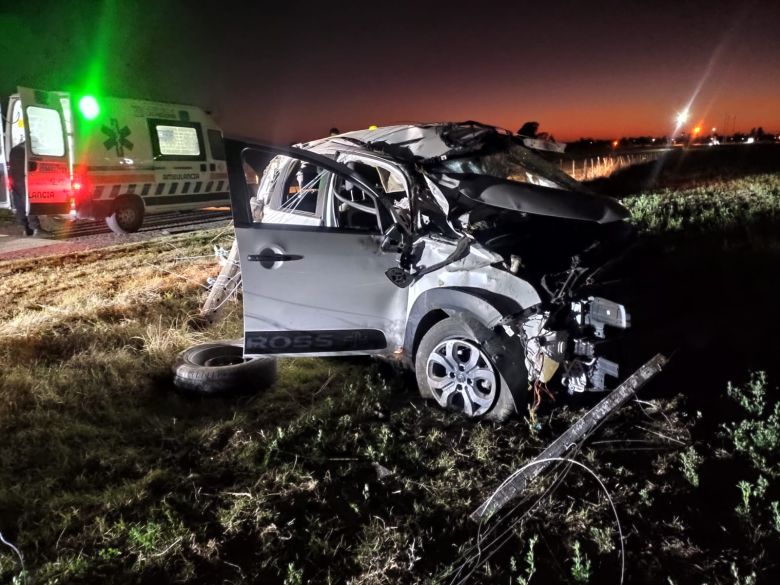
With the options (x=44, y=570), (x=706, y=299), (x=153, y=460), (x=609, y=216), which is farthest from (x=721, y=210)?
(x=44, y=570)

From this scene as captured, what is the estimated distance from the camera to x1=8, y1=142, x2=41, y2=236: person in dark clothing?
28.1ft

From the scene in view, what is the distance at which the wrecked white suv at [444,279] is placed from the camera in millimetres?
3244

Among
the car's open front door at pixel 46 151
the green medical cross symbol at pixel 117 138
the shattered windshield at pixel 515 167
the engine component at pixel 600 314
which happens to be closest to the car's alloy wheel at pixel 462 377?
the engine component at pixel 600 314

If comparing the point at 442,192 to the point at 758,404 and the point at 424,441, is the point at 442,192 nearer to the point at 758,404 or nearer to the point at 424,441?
the point at 424,441

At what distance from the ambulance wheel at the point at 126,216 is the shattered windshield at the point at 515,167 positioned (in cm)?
813

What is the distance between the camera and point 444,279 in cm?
358

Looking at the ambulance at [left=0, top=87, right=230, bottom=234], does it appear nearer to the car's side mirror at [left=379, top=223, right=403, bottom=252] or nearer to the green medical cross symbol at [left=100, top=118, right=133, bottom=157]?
the green medical cross symbol at [left=100, top=118, right=133, bottom=157]

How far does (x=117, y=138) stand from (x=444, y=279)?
8619 millimetres

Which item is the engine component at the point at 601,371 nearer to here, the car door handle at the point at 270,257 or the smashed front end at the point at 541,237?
the smashed front end at the point at 541,237

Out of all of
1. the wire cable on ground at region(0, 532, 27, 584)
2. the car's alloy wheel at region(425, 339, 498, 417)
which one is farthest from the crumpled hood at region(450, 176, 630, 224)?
the wire cable on ground at region(0, 532, 27, 584)

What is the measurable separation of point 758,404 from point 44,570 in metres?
3.85

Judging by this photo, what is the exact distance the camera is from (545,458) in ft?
9.78

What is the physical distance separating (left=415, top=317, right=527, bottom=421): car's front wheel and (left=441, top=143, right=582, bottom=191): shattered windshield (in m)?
1.31

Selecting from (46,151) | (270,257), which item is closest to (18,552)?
(270,257)
